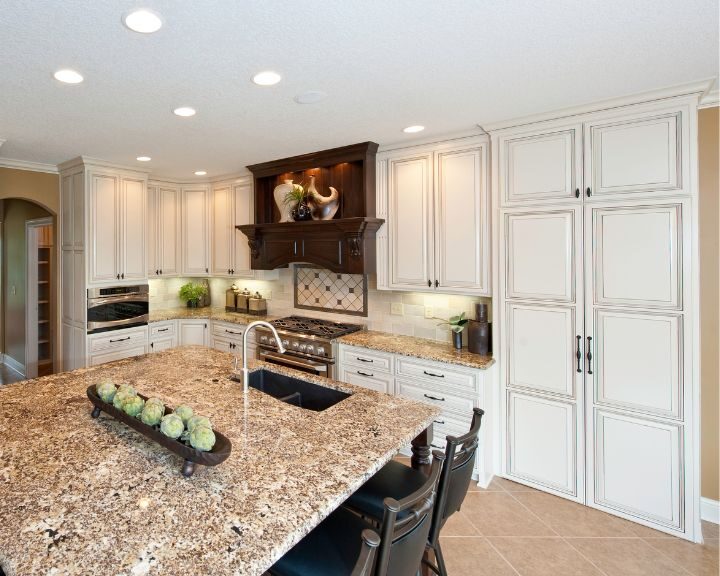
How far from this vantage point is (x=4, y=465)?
58.1 inches

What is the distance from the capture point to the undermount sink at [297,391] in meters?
2.35

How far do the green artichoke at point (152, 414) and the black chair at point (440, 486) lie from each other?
0.82 m

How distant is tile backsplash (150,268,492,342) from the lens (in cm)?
360

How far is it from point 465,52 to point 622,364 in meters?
2.04

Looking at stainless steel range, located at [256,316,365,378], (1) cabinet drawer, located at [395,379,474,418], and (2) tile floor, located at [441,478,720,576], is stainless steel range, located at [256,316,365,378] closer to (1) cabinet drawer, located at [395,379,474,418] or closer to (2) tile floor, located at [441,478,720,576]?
(1) cabinet drawer, located at [395,379,474,418]

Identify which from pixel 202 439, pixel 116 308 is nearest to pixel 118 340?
pixel 116 308

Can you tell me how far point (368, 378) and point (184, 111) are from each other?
2394mm

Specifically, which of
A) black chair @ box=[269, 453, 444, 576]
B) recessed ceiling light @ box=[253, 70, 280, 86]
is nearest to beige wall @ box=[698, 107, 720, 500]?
black chair @ box=[269, 453, 444, 576]

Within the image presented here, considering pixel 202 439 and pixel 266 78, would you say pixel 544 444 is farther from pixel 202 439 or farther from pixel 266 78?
pixel 266 78

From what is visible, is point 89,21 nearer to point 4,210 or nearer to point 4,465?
point 4,465

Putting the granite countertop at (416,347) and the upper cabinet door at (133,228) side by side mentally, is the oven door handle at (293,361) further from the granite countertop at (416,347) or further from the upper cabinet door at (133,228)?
the upper cabinet door at (133,228)

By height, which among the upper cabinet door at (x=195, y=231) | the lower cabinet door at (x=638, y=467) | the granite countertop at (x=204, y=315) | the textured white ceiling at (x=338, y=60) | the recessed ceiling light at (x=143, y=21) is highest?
the textured white ceiling at (x=338, y=60)

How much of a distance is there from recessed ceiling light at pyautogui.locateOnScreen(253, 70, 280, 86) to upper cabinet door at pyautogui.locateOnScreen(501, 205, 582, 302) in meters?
1.76

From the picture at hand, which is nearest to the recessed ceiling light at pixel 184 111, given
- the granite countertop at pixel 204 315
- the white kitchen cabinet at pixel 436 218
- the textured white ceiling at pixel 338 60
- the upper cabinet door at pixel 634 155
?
the textured white ceiling at pixel 338 60
